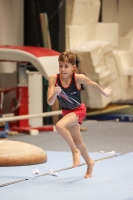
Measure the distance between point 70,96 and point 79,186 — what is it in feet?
2.52

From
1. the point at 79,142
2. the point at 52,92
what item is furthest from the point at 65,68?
the point at 79,142

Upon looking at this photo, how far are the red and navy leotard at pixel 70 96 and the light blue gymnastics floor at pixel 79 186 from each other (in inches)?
23.6

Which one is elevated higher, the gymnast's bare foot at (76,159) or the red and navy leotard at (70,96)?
the red and navy leotard at (70,96)

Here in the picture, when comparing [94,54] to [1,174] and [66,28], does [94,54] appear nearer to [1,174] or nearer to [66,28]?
[66,28]

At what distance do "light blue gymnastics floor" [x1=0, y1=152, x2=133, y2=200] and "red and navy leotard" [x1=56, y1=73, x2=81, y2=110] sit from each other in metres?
0.60

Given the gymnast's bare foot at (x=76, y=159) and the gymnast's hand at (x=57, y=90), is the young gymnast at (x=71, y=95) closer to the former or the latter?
the gymnast's bare foot at (x=76, y=159)

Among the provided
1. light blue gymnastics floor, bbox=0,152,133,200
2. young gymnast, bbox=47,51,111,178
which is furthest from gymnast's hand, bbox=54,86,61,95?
light blue gymnastics floor, bbox=0,152,133,200

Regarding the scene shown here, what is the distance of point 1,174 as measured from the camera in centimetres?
437

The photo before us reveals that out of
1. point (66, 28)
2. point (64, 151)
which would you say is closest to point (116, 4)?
point (66, 28)

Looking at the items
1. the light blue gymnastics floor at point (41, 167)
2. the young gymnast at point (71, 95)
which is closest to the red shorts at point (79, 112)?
the young gymnast at point (71, 95)

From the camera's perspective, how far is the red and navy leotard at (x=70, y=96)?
414 centimetres

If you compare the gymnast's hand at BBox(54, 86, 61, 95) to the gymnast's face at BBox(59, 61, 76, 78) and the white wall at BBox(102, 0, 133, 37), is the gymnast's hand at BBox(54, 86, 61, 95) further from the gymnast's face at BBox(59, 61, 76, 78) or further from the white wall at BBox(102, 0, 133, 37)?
the white wall at BBox(102, 0, 133, 37)

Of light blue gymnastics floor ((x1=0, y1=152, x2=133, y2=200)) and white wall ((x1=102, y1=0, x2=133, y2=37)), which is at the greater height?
white wall ((x1=102, y1=0, x2=133, y2=37))

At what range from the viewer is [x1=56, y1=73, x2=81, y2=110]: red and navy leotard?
4141mm
